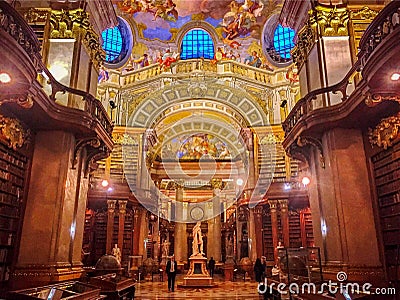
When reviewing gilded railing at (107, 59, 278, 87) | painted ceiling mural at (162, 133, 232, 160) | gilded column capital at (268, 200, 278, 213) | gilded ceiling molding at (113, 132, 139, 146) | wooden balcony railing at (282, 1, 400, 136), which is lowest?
gilded column capital at (268, 200, 278, 213)

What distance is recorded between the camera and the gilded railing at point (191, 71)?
827 inches

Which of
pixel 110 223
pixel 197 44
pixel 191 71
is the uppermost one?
pixel 197 44

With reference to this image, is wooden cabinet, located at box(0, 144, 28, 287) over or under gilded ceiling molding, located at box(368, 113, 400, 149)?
under

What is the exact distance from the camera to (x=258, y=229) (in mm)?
17719

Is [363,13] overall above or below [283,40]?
below

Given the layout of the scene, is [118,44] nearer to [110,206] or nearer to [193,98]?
[193,98]

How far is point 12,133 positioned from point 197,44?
1758 centimetres

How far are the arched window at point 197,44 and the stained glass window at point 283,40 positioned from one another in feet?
13.4

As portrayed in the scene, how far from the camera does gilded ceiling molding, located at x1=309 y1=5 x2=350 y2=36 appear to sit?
8945mm

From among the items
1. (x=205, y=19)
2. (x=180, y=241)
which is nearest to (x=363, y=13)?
(x=205, y=19)

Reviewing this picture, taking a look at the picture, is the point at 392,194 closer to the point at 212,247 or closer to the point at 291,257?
the point at 291,257

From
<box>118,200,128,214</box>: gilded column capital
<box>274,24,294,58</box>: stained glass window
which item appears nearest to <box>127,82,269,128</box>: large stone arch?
<box>274,24,294,58</box>: stained glass window

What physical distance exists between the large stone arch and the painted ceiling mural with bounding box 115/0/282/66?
7.52ft

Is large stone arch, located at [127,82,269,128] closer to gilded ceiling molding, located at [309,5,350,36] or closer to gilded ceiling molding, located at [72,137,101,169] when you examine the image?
gilded ceiling molding, located at [309,5,350,36]
